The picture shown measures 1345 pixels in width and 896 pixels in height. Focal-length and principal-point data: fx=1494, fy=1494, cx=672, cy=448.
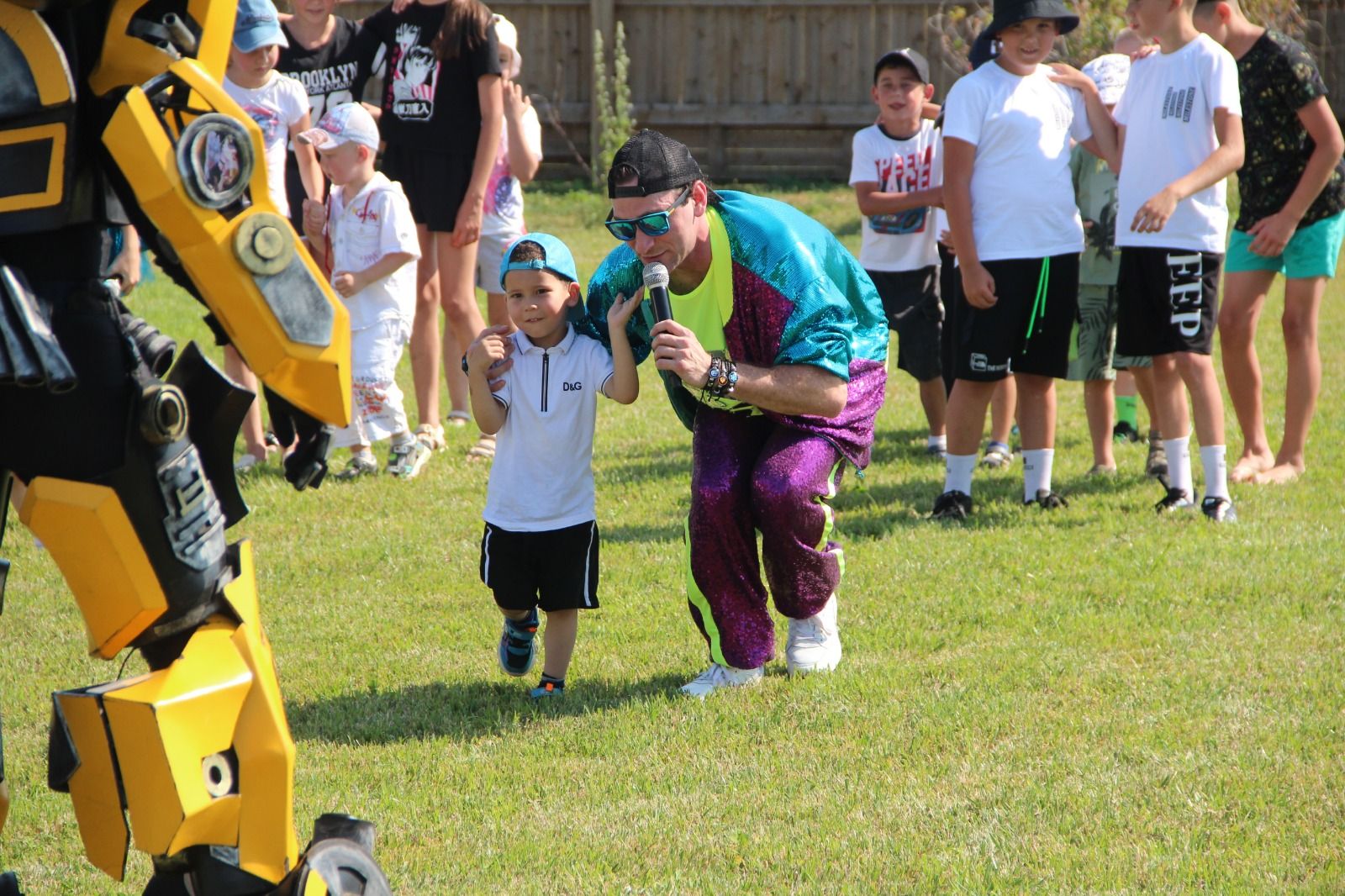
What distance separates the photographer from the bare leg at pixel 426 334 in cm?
769

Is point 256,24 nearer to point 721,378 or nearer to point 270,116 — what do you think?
point 270,116

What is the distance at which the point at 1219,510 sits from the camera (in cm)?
618

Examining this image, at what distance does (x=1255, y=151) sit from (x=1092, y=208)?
865 millimetres

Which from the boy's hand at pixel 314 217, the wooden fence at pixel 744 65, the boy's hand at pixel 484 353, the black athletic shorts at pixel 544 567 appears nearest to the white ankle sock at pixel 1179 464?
the black athletic shorts at pixel 544 567

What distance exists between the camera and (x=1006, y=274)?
6.26m

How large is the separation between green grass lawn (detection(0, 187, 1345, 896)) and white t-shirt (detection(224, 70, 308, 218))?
173 centimetres

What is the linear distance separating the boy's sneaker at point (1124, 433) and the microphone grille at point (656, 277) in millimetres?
4638

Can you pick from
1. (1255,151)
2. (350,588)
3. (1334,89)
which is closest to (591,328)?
(350,588)

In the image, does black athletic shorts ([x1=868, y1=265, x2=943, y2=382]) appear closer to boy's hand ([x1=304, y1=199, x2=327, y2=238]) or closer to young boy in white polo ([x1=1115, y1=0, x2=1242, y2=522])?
young boy in white polo ([x1=1115, y1=0, x2=1242, y2=522])

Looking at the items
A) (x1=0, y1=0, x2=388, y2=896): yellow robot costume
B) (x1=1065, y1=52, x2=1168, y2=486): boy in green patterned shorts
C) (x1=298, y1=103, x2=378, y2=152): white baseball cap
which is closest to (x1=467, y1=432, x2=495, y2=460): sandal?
(x1=298, y1=103, x2=378, y2=152): white baseball cap

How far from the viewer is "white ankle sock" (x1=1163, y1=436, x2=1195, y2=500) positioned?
6.30m

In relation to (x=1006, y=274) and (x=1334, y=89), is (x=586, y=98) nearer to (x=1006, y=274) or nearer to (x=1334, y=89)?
(x=1334, y=89)

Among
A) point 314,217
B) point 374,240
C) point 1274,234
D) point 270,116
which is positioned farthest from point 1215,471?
point 270,116

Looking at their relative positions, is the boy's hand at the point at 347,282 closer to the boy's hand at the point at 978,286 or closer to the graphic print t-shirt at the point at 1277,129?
the boy's hand at the point at 978,286
